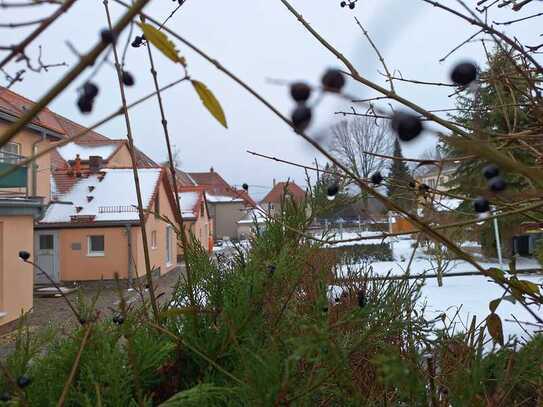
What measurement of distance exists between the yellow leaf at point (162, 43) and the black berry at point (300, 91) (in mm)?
144

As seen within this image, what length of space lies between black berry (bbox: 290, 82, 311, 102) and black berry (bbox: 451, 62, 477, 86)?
26 cm

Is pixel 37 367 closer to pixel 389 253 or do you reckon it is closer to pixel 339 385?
pixel 339 385

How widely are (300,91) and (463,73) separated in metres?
0.28

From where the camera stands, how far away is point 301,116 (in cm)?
57

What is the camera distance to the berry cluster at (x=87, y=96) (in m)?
0.64

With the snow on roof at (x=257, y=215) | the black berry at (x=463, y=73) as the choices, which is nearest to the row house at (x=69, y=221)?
the snow on roof at (x=257, y=215)

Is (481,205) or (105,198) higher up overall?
(105,198)

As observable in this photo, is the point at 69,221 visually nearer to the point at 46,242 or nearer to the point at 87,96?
the point at 46,242

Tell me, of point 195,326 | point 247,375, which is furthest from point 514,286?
point 195,326

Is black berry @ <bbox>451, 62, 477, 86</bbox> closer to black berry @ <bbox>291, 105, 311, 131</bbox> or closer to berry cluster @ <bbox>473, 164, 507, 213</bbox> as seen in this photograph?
berry cluster @ <bbox>473, 164, 507, 213</bbox>

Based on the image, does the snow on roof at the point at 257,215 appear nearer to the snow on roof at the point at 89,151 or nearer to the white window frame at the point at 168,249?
the white window frame at the point at 168,249

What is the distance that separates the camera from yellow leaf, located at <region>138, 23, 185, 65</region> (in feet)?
1.95

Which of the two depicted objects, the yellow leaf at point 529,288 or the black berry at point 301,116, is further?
the yellow leaf at point 529,288

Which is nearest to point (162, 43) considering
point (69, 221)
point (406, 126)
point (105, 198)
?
point (406, 126)
